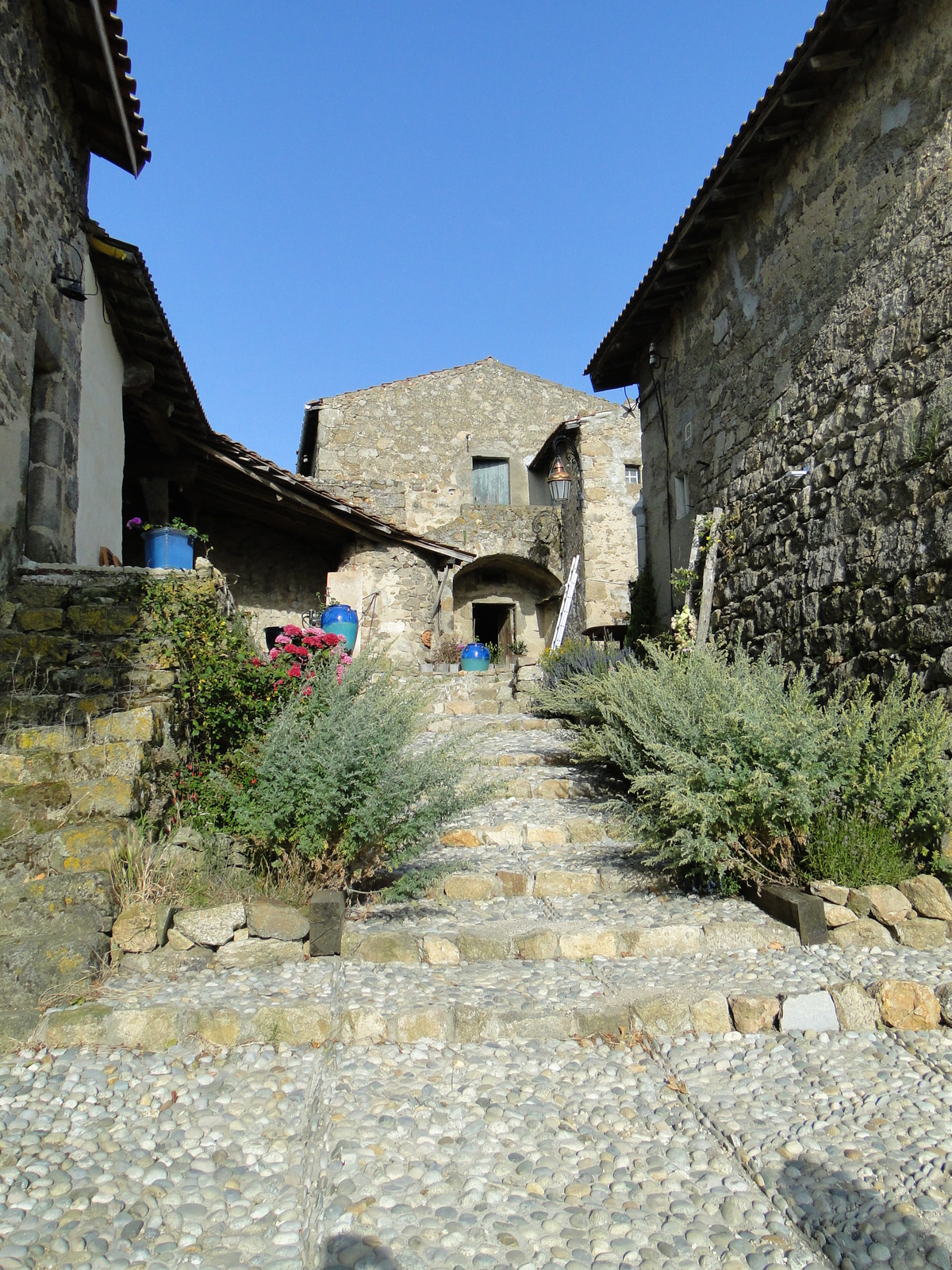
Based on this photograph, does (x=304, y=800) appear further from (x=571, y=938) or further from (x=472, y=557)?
(x=472, y=557)

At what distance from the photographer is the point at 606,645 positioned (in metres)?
10.2

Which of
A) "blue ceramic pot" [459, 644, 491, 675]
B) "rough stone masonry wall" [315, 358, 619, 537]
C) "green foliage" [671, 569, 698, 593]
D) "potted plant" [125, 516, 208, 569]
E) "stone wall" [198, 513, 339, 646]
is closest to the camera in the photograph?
"potted plant" [125, 516, 208, 569]

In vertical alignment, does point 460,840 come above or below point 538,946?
above

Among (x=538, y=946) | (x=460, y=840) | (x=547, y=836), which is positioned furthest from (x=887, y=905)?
(x=460, y=840)

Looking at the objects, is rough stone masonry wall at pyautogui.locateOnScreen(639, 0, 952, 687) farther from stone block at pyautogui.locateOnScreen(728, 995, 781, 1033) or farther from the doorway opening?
the doorway opening

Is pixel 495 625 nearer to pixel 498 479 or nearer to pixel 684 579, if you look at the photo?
pixel 498 479

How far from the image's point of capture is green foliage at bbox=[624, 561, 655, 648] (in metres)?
9.83

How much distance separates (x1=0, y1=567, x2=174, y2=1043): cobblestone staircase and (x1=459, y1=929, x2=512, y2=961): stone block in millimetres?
1533

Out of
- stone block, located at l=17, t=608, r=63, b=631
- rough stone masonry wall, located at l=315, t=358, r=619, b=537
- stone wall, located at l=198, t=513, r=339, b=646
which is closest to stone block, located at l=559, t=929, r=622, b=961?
stone block, located at l=17, t=608, r=63, b=631

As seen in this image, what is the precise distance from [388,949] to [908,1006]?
2.14 metres

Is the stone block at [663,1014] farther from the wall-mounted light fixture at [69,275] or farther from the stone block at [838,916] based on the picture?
→ the wall-mounted light fixture at [69,275]

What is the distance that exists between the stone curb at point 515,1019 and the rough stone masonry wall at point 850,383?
2083 mm

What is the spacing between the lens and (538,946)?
13.1 ft

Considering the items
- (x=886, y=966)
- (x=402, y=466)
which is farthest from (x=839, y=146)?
(x=402, y=466)
